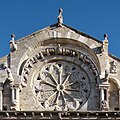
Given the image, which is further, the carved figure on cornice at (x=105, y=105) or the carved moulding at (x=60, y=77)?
the carved moulding at (x=60, y=77)

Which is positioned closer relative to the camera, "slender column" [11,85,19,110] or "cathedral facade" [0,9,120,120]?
"slender column" [11,85,19,110]

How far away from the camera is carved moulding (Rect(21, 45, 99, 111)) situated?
25.6 m

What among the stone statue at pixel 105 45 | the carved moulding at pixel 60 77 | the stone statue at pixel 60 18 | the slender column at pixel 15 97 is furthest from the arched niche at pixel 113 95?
the slender column at pixel 15 97

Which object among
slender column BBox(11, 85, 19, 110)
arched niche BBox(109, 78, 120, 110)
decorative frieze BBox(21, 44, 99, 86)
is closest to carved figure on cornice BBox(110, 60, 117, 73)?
arched niche BBox(109, 78, 120, 110)

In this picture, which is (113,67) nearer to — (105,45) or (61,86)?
(105,45)

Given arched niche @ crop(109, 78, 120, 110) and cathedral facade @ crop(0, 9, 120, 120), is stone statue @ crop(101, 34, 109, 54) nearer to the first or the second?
cathedral facade @ crop(0, 9, 120, 120)

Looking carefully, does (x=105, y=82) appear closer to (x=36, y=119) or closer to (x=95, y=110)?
(x=95, y=110)

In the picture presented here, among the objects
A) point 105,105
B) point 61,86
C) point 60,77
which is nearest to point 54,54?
point 60,77

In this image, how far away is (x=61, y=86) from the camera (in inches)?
1017

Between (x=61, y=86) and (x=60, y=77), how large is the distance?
0.36m

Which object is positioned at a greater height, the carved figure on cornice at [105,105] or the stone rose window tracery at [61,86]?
the stone rose window tracery at [61,86]

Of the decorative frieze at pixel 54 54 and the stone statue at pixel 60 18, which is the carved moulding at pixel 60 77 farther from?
the stone statue at pixel 60 18

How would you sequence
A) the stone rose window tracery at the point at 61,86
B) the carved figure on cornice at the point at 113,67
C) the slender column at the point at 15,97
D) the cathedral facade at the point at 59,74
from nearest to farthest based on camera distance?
1. the slender column at the point at 15,97
2. the cathedral facade at the point at 59,74
3. the carved figure on cornice at the point at 113,67
4. the stone rose window tracery at the point at 61,86

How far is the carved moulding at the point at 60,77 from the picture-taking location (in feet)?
84.0
